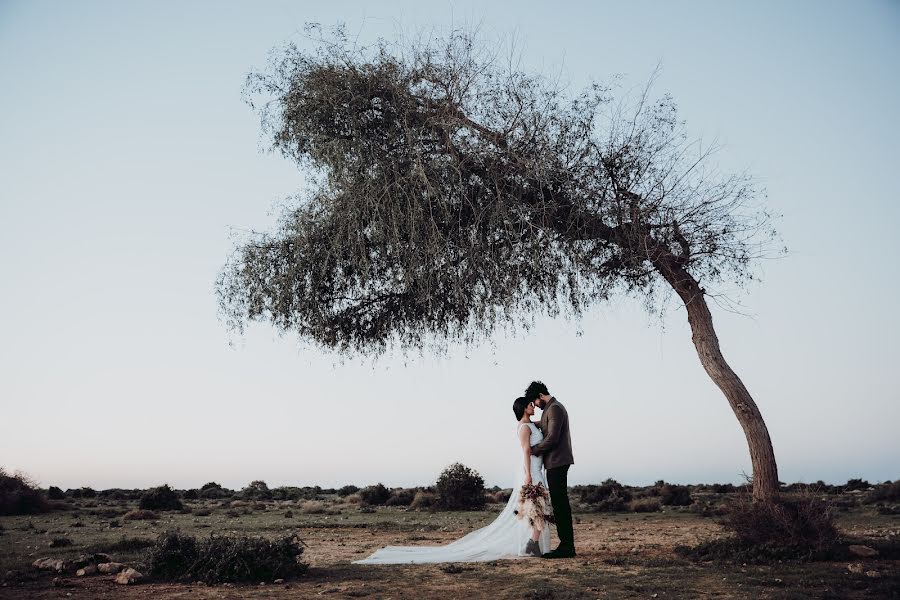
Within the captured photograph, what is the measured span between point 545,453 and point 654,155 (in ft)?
24.2

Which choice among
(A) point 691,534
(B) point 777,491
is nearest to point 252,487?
(A) point 691,534

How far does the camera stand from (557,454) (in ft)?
43.1

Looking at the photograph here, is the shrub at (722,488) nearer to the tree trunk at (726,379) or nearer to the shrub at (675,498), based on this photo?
the shrub at (675,498)

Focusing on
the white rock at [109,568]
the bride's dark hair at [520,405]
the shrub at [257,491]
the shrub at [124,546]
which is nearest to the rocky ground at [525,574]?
the shrub at [124,546]

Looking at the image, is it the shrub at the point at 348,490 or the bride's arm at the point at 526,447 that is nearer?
the bride's arm at the point at 526,447

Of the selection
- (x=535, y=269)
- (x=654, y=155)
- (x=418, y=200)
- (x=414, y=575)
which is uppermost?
(x=654, y=155)

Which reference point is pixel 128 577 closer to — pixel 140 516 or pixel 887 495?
pixel 140 516

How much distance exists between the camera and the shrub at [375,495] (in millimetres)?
35875

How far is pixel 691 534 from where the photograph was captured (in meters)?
18.0

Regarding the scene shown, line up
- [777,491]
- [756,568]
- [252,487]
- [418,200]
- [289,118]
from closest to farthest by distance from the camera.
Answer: [756,568], [777,491], [418,200], [289,118], [252,487]

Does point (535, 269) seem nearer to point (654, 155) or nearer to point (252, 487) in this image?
point (654, 155)

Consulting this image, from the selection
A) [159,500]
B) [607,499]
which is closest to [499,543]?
[607,499]

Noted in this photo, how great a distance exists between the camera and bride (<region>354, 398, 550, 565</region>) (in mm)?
13523

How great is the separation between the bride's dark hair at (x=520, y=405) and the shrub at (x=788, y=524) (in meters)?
3.97
